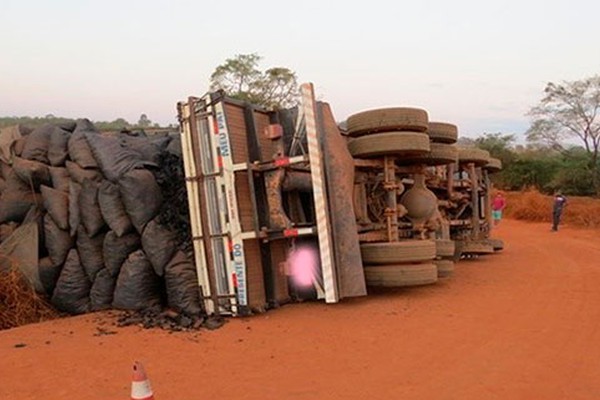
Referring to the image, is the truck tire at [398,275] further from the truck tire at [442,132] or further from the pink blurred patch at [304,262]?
the truck tire at [442,132]

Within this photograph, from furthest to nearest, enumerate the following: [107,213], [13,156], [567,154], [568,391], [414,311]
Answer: [567,154] → [13,156] → [107,213] → [414,311] → [568,391]

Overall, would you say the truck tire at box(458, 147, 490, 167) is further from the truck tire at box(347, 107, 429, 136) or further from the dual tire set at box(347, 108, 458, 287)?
the truck tire at box(347, 107, 429, 136)

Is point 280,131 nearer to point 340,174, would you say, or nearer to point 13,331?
point 340,174

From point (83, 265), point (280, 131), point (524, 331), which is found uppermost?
point (280, 131)

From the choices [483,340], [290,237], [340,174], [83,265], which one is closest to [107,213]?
[83,265]

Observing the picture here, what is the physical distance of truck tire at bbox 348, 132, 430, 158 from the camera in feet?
21.4

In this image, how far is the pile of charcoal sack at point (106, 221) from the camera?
5852mm

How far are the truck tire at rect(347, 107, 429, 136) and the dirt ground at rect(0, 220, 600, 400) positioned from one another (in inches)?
74.9

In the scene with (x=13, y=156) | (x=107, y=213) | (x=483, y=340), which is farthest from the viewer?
(x=13, y=156)

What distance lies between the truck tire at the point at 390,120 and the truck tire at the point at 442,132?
42.0 inches

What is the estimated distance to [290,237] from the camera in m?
5.96

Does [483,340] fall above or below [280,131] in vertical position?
below

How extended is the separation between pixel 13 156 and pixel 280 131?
131 inches

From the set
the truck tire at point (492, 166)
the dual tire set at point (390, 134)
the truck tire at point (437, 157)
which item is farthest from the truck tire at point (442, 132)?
the truck tire at point (492, 166)
